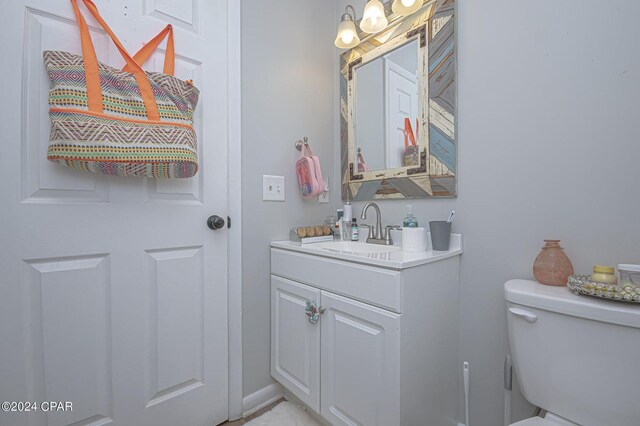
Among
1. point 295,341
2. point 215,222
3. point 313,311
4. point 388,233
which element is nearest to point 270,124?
point 215,222

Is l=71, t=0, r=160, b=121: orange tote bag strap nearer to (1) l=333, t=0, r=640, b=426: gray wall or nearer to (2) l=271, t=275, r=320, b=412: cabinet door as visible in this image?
(2) l=271, t=275, r=320, b=412: cabinet door

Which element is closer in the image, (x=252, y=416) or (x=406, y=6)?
(x=406, y=6)

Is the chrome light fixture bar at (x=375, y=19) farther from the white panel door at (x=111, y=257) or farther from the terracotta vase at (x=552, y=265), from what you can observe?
the terracotta vase at (x=552, y=265)

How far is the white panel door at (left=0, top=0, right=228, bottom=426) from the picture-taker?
31.5 inches

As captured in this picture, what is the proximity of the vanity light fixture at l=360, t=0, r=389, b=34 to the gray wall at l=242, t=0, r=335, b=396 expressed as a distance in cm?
36

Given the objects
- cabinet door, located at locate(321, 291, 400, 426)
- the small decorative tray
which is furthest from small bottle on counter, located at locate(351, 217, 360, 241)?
the small decorative tray

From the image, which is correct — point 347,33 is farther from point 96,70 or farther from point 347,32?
point 96,70

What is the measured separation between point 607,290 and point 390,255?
0.56 m

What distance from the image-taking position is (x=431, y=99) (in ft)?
A: 3.77

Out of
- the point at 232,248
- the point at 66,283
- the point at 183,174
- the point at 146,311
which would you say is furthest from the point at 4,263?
the point at 232,248

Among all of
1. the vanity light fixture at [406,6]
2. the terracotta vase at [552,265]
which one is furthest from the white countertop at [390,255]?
the vanity light fixture at [406,6]

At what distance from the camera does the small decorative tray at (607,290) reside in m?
0.64

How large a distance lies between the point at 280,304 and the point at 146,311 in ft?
1.75

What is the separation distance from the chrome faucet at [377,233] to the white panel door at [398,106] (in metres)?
0.24
